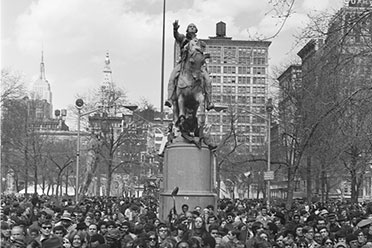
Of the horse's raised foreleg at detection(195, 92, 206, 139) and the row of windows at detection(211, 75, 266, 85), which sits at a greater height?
the row of windows at detection(211, 75, 266, 85)

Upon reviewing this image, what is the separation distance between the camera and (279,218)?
1653 cm

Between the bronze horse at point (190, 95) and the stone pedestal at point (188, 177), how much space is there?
1.76ft

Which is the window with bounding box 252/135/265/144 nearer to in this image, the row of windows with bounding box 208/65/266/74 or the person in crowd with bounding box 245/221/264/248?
the row of windows with bounding box 208/65/266/74

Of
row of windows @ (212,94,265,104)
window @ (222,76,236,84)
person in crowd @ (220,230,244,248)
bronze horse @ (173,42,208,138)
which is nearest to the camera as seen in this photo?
person in crowd @ (220,230,244,248)

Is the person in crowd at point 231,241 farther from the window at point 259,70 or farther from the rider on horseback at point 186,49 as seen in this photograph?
the window at point 259,70

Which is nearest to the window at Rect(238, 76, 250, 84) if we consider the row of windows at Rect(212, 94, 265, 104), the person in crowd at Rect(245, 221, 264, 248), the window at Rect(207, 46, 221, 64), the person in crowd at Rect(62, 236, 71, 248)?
the window at Rect(207, 46, 221, 64)

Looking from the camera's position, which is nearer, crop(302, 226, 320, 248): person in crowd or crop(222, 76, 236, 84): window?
crop(302, 226, 320, 248): person in crowd

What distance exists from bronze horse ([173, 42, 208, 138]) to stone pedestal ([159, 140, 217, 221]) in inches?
21.1

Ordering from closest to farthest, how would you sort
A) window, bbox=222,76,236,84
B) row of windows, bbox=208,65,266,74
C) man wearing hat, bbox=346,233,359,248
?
man wearing hat, bbox=346,233,359,248 < window, bbox=222,76,236,84 < row of windows, bbox=208,65,266,74

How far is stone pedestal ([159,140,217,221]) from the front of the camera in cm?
1898

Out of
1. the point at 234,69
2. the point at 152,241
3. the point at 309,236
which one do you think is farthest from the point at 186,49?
the point at 234,69


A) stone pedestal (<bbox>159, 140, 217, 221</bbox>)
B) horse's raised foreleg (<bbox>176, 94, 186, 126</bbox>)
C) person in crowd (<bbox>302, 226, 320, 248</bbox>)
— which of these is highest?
horse's raised foreleg (<bbox>176, 94, 186, 126</bbox>)

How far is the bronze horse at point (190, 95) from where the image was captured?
Answer: 19344 millimetres

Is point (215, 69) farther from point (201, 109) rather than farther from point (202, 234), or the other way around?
point (202, 234)
